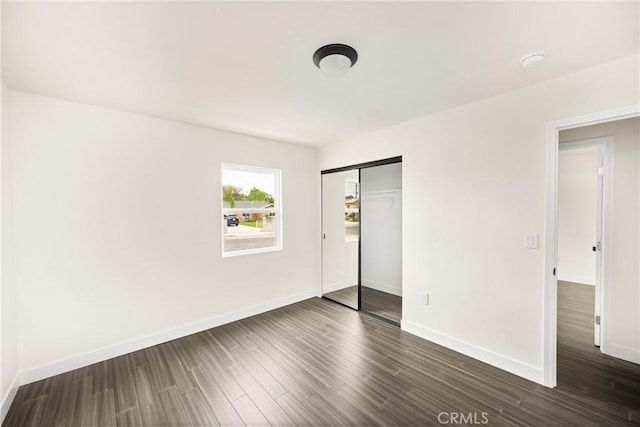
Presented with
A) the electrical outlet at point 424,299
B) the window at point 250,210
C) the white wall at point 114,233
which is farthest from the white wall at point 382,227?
the white wall at point 114,233

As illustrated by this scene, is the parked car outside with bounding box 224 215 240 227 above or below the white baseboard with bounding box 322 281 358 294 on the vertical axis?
above

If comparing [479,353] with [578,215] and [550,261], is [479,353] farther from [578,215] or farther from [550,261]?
[578,215]

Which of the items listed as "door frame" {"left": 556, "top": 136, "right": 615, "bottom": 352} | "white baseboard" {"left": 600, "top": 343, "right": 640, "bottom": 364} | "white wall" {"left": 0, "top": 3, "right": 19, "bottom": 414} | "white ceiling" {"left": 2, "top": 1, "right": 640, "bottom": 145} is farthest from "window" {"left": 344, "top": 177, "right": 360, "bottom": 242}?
"white wall" {"left": 0, "top": 3, "right": 19, "bottom": 414}

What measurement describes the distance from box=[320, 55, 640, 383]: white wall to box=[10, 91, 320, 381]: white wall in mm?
2226

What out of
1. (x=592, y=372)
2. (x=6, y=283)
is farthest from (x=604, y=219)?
(x=6, y=283)

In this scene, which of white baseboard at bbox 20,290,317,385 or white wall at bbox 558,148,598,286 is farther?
white wall at bbox 558,148,598,286

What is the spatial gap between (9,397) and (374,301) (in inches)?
155

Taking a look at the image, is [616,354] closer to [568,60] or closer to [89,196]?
[568,60]

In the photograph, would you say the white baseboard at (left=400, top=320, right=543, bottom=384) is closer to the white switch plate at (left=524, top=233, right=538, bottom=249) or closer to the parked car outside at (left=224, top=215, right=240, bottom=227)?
the white switch plate at (left=524, top=233, right=538, bottom=249)

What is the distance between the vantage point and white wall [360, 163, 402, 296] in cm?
429

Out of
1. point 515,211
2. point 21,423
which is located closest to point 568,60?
point 515,211

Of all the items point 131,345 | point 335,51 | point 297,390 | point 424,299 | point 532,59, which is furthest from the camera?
point 424,299

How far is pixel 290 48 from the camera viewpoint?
1.65 m
